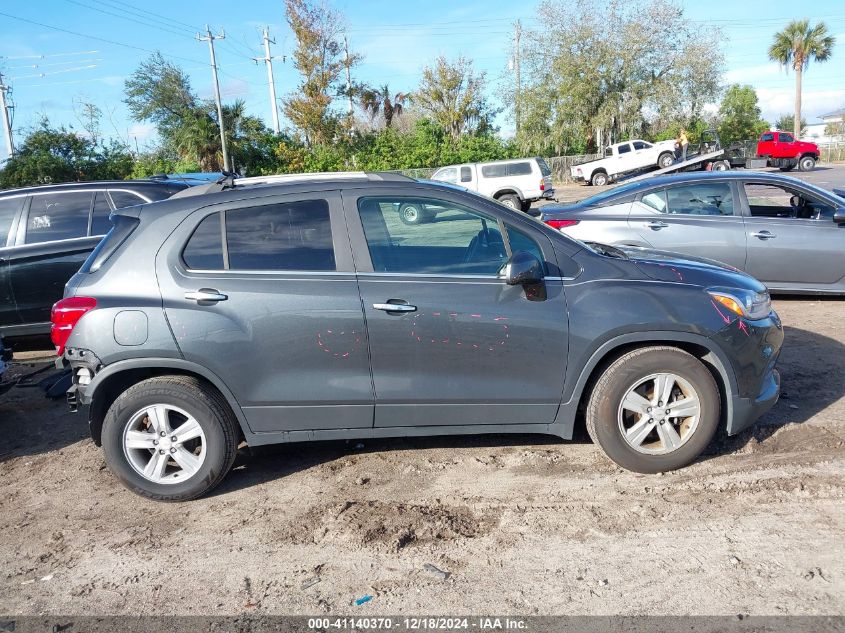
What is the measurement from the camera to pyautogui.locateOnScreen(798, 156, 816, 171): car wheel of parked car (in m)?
38.6

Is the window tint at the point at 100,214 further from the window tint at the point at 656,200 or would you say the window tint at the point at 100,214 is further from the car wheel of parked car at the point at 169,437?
the window tint at the point at 656,200

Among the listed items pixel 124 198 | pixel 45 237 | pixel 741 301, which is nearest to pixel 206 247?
pixel 741 301

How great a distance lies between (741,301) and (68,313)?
3968 mm

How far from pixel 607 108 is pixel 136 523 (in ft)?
145

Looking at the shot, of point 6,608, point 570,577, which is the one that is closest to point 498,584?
point 570,577

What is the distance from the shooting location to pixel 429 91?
44469 millimetres

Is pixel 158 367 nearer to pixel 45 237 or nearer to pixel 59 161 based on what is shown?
pixel 45 237

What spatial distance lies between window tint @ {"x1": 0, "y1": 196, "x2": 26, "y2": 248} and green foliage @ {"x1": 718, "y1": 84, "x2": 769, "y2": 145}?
5207cm

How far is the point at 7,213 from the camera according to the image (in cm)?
711

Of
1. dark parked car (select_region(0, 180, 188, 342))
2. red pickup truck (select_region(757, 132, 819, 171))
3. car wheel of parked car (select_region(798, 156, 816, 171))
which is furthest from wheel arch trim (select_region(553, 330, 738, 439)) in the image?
car wheel of parked car (select_region(798, 156, 816, 171))

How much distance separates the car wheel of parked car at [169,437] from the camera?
3.91m

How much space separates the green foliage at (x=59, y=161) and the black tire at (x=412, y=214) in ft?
117

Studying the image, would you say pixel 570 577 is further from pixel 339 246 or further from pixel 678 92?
pixel 678 92

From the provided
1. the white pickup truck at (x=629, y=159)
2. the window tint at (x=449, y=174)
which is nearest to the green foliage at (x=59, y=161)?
the window tint at (x=449, y=174)
